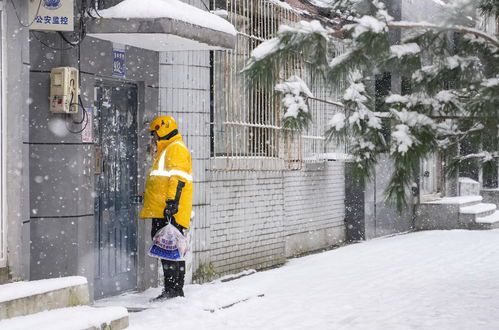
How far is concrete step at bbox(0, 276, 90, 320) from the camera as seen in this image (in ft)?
26.1

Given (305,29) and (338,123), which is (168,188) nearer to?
(338,123)

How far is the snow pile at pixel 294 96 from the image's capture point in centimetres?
722

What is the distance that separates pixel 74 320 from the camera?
26.9 ft

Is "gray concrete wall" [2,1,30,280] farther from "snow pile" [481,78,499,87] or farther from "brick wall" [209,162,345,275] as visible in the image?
"snow pile" [481,78,499,87]

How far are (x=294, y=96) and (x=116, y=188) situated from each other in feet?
13.9

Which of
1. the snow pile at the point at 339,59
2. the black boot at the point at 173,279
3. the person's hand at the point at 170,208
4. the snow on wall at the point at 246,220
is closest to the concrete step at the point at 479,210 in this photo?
the snow on wall at the point at 246,220

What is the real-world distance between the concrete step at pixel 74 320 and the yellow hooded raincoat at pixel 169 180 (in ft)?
6.07

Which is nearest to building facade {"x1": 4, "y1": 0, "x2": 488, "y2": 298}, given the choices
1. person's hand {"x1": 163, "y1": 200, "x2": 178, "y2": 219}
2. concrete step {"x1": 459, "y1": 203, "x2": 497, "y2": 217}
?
person's hand {"x1": 163, "y1": 200, "x2": 178, "y2": 219}

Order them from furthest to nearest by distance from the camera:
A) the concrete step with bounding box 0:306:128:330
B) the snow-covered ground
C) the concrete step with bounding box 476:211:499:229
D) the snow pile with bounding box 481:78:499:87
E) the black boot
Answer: the concrete step with bounding box 476:211:499:229, the black boot, the snow-covered ground, the concrete step with bounding box 0:306:128:330, the snow pile with bounding box 481:78:499:87

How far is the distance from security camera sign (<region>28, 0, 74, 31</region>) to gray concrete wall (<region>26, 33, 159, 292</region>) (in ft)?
1.09

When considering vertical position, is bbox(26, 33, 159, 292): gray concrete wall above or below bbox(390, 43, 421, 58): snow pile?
below

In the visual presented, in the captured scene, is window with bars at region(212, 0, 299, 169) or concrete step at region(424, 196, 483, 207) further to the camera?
concrete step at region(424, 196, 483, 207)

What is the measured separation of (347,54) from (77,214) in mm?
4181

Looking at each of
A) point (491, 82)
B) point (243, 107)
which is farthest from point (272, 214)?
point (491, 82)
